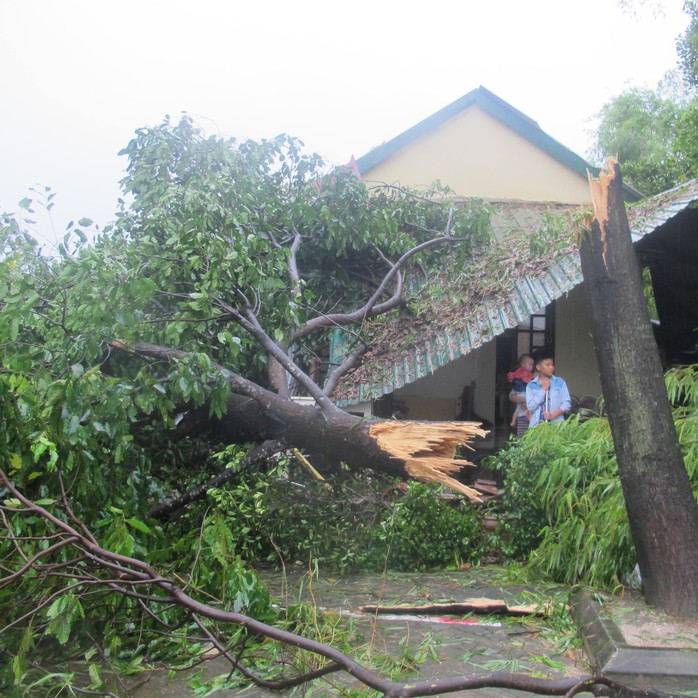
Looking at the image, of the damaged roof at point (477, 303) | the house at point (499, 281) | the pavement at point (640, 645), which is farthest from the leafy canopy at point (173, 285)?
the pavement at point (640, 645)

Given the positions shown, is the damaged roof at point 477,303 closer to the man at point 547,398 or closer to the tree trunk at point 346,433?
the man at point 547,398

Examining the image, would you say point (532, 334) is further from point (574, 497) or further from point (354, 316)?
point (574, 497)

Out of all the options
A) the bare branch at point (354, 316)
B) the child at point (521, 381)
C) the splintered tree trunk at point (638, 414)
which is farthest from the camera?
the child at point (521, 381)

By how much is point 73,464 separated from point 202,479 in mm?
2774

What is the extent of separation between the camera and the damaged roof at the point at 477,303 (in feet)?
24.2

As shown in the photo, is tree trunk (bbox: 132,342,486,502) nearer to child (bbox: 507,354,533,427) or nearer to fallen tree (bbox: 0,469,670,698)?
fallen tree (bbox: 0,469,670,698)

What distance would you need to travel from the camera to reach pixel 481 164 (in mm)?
13617

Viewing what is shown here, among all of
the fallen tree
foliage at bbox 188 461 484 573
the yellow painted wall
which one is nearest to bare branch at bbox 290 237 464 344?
foliage at bbox 188 461 484 573

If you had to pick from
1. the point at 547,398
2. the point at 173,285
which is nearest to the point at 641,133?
the point at 547,398

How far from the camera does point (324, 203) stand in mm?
8844

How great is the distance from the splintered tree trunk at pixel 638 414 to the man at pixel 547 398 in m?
2.94

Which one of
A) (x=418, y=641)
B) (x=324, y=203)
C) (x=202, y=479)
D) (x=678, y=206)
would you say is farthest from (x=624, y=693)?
(x=324, y=203)

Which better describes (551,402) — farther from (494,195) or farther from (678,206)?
(494,195)

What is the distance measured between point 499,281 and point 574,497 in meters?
2.98
